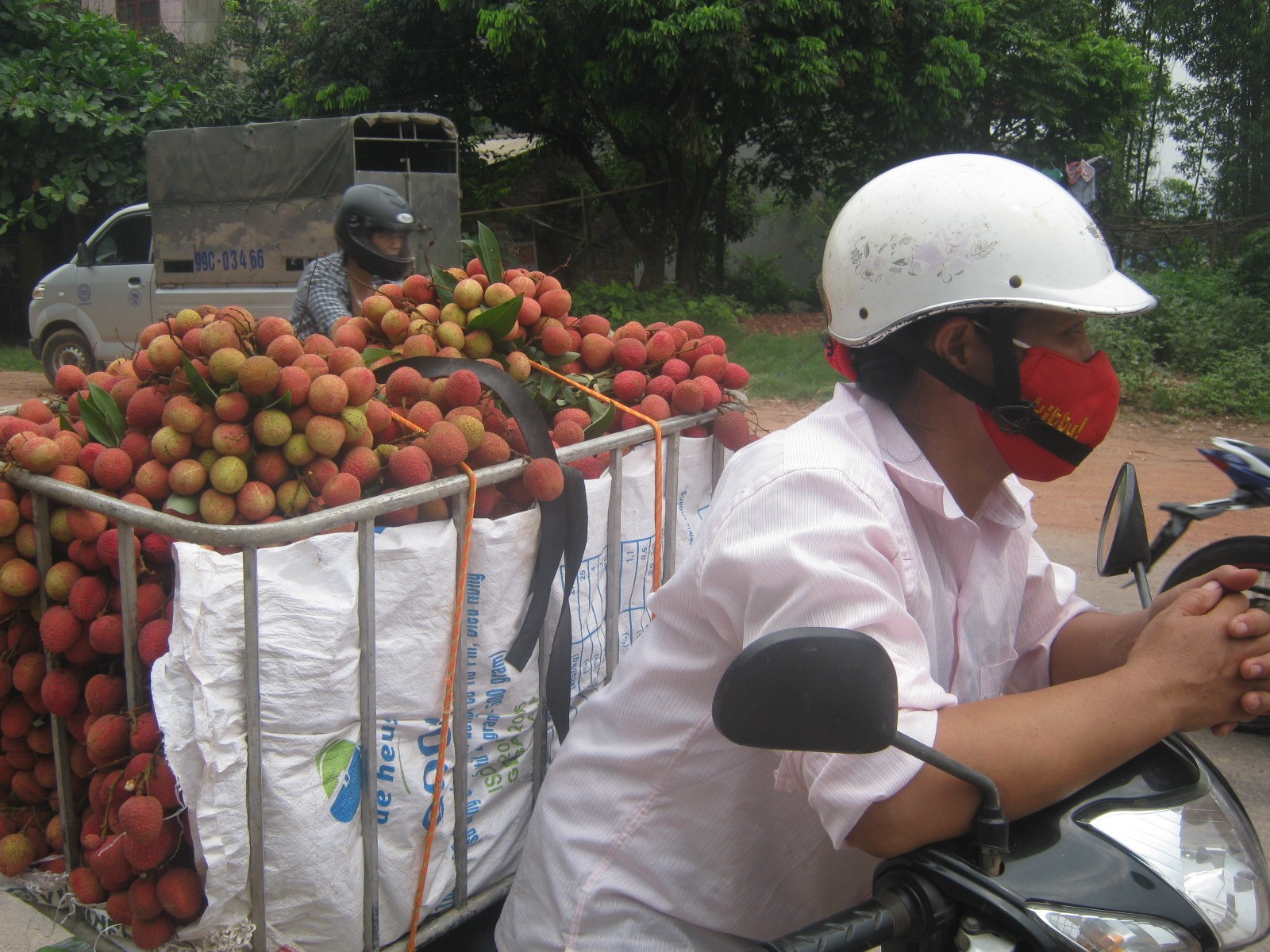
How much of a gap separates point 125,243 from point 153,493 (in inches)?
427

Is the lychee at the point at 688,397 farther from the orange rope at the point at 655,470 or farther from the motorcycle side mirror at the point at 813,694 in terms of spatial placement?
the motorcycle side mirror at the point at 813,694

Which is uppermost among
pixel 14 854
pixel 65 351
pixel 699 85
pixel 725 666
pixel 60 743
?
pixel 699 85

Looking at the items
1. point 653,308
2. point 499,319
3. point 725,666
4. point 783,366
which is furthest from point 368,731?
point 653,308

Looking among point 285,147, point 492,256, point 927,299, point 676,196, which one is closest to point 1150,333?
point 676,196

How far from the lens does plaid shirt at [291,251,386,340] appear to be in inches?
148

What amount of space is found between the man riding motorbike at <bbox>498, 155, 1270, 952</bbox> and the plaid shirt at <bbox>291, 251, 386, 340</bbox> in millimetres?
2575

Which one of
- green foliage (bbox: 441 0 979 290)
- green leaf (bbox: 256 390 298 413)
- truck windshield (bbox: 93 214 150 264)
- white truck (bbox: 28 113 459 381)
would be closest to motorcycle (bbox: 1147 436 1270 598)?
green leaf (bbox: 256 390 298 413)

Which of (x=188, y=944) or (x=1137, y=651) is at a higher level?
(x=1137, y=651)

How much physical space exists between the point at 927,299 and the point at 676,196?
1400 centimetres

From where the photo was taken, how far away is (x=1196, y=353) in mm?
10688

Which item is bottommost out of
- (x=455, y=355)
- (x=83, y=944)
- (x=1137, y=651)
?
(x=83, y=944)

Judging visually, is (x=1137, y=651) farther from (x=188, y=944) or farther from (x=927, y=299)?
(x=188, y=944)

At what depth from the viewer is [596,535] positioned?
83.9 inches

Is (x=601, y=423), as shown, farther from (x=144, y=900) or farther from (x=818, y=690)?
(x=818, y=690)
